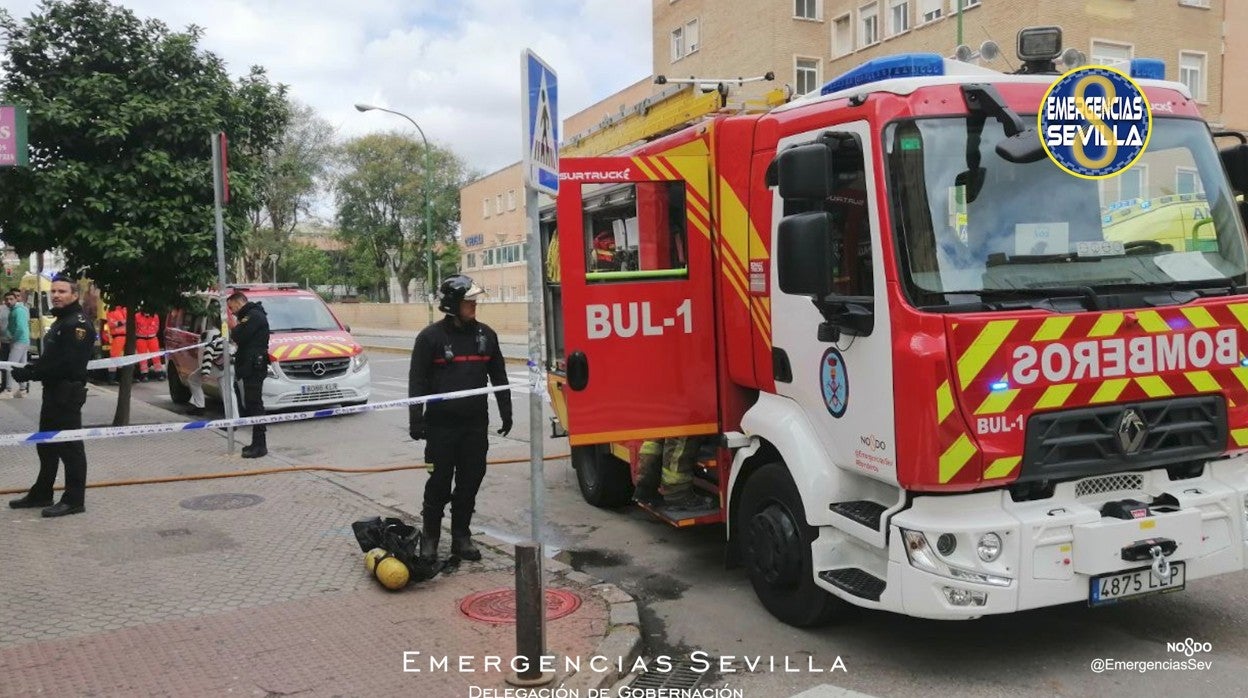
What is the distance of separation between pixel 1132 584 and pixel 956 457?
3.46 feet

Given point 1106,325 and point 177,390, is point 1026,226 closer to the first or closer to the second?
point 1106,325

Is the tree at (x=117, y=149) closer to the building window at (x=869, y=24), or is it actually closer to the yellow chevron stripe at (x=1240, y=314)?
the yellow chevron stripe at (x=1240, y=314)

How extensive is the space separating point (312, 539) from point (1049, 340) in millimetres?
5045

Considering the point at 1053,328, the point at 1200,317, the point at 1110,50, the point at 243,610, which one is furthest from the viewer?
the point at 1110,50

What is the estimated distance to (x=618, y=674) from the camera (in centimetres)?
462

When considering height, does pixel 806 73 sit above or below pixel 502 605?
above

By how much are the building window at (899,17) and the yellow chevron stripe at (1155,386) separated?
99.5 feet

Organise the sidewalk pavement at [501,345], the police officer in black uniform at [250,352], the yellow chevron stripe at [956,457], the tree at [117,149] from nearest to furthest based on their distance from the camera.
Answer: the yellow chevron stripe at [956,457] → the tree at [117,149] → the police officer in black uniform at [250,352] → the sidewalk pavement at [501,345]

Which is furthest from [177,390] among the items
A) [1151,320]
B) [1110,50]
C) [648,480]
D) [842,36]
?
[842,36]

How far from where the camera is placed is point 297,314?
15039mm

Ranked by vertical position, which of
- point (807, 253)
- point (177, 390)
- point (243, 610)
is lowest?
point (243, 610)

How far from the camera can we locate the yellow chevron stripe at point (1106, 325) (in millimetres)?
4316

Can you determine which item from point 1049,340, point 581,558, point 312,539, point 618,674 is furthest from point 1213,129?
point 312,539

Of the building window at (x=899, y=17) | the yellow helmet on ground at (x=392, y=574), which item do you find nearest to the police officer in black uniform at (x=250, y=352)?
the yellow helmet on ground at (x=392, y=574)
